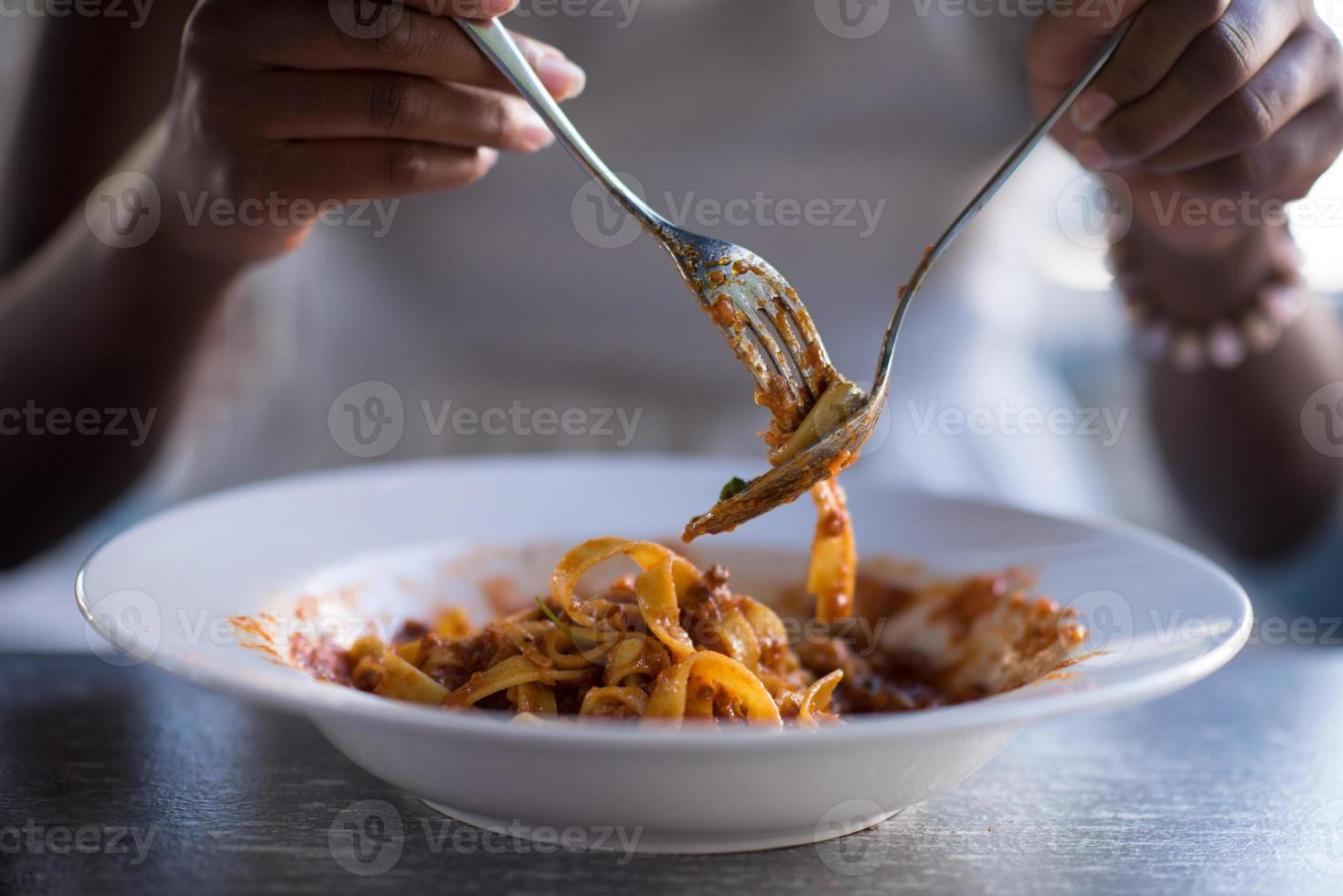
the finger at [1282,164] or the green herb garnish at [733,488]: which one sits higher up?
the finger at [1282,164]

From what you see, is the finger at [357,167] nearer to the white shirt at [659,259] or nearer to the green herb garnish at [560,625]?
the green herb garnish at [560,625]

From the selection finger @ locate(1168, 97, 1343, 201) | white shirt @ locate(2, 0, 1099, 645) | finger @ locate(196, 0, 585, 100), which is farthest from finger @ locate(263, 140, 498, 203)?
finger @ locate(1168, 97, 1343, 201)

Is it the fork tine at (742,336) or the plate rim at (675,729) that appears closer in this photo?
the plate rim at (675,729)

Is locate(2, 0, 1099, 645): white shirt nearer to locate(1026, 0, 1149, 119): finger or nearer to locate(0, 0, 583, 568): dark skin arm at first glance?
locate(0, 0, 583, 568): dark skin arm

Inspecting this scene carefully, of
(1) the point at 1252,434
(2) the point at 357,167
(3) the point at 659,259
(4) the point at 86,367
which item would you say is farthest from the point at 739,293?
(1) the point at 1252,434

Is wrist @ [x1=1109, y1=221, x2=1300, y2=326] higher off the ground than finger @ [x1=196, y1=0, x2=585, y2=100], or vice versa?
finger @ [x1=196, y1=0, x2=585, y2=100]

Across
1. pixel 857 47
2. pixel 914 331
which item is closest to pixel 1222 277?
pixel 914 331

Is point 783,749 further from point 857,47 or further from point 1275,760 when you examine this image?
point 857,47

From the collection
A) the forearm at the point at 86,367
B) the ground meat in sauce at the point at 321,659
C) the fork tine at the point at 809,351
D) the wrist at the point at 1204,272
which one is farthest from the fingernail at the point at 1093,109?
the forearm at the point at 86,367
